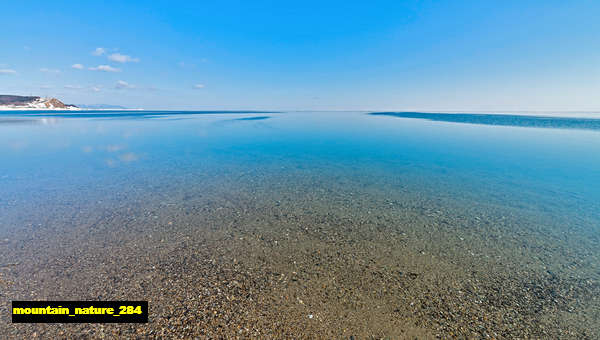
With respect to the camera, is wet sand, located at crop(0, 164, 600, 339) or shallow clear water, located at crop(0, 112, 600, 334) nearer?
wet sand, located at crop(0, 164, 600, 339)

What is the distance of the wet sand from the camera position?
4867 millimetres

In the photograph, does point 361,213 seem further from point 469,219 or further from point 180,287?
point 180,287

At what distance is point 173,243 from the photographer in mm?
7539

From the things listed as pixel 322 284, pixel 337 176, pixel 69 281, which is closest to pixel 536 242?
pixel 322 284

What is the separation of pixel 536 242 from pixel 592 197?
30.0ft

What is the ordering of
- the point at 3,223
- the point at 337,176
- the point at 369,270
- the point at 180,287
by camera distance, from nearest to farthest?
1. the point at 180,287
2. the point at 369,270
3. the point at 3,223
4. the point at 337,176

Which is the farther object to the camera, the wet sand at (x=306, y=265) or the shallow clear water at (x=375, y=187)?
the shallow clear water at (x=375, y=187)

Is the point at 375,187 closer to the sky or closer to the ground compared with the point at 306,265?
closer to the sky

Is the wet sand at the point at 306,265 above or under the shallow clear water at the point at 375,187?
under

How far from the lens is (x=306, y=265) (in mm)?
6629

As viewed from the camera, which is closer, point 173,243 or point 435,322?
point 435,322

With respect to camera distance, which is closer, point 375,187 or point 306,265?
point 306,265

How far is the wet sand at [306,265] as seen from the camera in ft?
16.0

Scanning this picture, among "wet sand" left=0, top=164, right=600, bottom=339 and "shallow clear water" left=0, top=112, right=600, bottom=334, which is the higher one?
"shallow clear water" left=0, top=112, right=600, bottom=334
